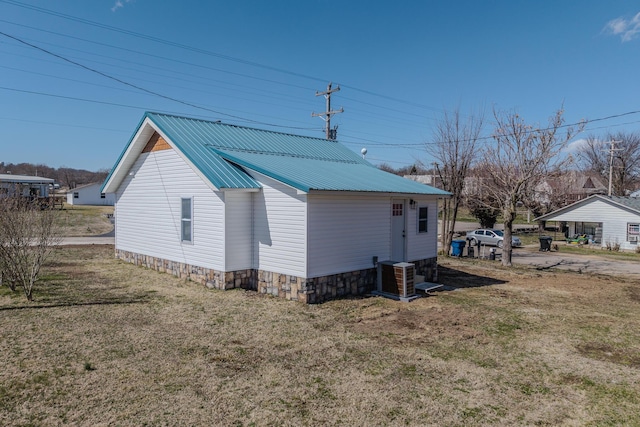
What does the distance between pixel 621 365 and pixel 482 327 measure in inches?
92.3

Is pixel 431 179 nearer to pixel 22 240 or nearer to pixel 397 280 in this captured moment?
pixel 397 280

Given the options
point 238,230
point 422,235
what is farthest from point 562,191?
point 238,230

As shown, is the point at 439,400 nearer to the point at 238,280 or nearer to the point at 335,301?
the point at 335,301

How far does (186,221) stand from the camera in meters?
12.3

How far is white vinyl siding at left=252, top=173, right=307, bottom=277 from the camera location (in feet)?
32.3

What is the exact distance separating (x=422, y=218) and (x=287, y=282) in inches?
216

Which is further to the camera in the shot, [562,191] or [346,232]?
[562,191]

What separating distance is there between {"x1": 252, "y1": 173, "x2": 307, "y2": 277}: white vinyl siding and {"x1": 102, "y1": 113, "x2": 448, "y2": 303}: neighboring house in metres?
0.03

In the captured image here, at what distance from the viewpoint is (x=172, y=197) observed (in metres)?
12.8

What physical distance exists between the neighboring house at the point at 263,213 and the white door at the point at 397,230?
3cm

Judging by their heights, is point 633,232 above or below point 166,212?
below

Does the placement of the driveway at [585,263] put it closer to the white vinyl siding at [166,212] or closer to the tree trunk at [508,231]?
the tree trunk at [508,231]

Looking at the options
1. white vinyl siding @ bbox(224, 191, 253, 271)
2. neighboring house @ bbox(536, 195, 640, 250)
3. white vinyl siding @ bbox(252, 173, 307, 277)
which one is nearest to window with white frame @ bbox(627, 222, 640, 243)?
neighboring house @ bbox(536, 195, 640, 250)

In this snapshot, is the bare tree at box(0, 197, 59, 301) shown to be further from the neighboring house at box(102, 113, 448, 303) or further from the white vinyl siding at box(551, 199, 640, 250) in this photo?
the white vinyl siding at box(551, 199, 640, 250)
